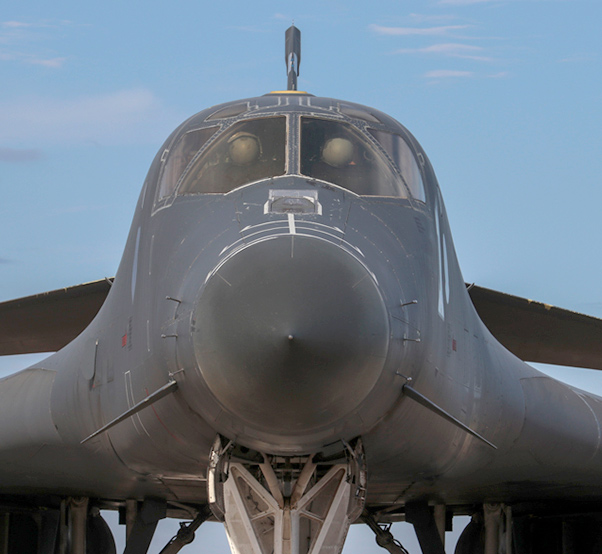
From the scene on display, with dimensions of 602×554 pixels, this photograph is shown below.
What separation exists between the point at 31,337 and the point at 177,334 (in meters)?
7.12

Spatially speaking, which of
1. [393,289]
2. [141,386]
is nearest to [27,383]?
[141,386]

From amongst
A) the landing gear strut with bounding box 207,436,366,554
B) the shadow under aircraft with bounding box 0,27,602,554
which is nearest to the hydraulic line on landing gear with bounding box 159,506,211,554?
the shadow under aircraft with bounding box 0,27,602,554

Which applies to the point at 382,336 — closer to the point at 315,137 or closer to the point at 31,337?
the point at 315,137

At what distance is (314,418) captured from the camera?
15.8ft

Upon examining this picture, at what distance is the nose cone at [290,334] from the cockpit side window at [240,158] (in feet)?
4.52

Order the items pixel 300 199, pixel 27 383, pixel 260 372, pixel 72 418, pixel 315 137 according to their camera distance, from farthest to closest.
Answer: pixel 27 383, pixel 72 418, pixel 315 137, pixel 300 199, pixel 260 372

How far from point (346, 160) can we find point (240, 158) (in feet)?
2.20

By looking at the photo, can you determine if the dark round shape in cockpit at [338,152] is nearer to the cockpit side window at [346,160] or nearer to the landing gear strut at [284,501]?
the cockpit side window at [346,160]

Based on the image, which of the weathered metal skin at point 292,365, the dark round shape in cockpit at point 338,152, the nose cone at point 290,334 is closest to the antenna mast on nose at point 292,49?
the weathered metal skin at point 292,365

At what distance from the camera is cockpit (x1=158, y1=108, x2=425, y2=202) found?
20.4 feet

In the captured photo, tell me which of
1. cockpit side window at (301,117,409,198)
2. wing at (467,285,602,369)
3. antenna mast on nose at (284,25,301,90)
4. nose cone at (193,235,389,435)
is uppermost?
antenna mast on nose at (284,25,301,90)

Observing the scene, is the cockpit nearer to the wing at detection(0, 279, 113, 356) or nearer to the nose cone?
the nose cone

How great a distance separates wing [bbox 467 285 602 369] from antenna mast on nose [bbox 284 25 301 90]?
123 inches

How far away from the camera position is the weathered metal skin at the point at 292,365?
4.65 meters
